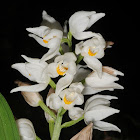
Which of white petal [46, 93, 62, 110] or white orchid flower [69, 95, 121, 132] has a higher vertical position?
white petal [46, 93, 62, 110]

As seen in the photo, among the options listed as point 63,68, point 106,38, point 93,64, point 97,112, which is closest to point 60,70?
point 63,68

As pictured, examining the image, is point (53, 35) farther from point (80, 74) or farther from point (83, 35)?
point (80, 74)

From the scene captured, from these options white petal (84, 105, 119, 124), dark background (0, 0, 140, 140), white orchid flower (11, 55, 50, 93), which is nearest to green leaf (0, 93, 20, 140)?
white orchid flower (11, 55, 50, 93)

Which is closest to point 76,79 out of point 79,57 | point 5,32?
point 79,57

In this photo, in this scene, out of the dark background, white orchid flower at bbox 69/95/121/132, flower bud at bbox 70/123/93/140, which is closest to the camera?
flower bud at bbox 70/123/93/140

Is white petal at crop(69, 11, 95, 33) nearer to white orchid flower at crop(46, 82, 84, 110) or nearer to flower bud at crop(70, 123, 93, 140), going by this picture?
white orchid flower at crop(46, 82, 84, 110)

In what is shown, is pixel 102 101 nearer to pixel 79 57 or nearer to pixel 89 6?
pixel 79 57
